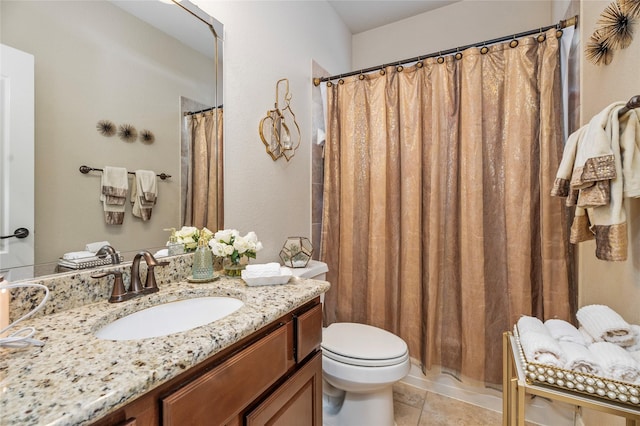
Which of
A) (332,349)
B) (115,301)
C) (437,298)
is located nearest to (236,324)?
(115,301)

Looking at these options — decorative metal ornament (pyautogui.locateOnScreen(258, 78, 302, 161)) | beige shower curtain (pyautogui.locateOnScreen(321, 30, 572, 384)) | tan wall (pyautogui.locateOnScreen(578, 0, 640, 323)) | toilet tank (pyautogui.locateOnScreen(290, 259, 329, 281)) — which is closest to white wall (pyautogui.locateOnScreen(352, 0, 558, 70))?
beige shower curtain (pyautogui.locateOnScreen(321, 30, 572, 384))

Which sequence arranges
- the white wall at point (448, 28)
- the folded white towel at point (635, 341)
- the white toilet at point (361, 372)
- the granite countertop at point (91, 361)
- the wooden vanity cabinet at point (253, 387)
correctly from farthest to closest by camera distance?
the white wall at point (448, 28), the white toilet at point (361, 372), the folded white towel at point (635, 341), the wooden vanity cabinet at point (253, 387), the granite countertop at point (91, 361)

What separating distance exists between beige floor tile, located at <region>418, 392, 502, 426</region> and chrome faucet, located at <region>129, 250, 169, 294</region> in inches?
60.7

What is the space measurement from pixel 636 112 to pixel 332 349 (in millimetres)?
1415

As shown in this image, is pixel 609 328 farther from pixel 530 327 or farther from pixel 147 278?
pixel 147 278

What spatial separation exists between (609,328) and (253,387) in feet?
3.27

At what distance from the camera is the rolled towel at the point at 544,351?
75 centimetres

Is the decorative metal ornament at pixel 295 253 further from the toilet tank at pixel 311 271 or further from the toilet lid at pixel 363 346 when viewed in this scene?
the toilet lid at pixel 363 346

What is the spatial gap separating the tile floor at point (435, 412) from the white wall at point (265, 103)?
116 cm

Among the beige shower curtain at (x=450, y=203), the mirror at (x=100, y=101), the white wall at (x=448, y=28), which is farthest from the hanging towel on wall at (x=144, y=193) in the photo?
the white wall at (x=448, y=28)

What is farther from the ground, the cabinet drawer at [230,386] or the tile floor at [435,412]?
the cabinet drawer at [230,386]

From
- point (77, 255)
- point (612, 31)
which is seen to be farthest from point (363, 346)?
point (612, 31)

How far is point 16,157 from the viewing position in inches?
28.8

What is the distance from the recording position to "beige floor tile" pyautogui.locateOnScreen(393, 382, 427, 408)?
5.52ft
